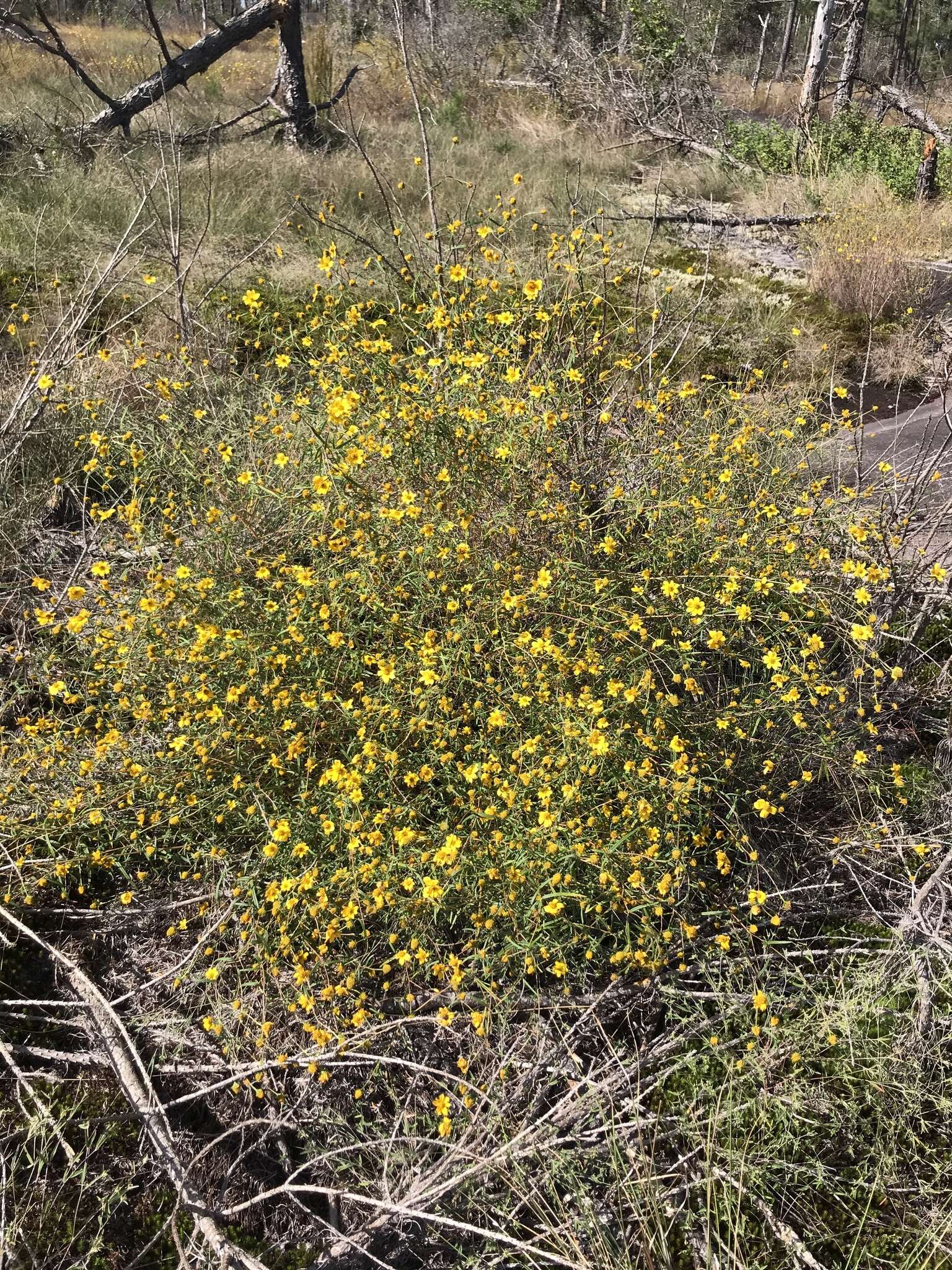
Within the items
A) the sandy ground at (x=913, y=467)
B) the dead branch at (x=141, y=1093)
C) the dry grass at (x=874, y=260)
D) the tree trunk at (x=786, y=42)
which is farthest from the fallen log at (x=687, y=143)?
the tree trunk at (x=786, y=42)

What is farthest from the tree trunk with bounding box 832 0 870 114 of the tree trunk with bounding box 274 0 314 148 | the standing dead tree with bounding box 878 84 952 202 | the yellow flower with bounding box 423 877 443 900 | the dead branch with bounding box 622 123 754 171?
the yellow flower with bounding box 423 877 443 900

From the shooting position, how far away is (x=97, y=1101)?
2148 mm

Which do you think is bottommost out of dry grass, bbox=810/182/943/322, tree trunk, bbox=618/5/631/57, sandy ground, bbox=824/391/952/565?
sandy ground, bbox=824/391/952/565

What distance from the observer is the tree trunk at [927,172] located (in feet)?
27.7

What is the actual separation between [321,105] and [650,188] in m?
3.58

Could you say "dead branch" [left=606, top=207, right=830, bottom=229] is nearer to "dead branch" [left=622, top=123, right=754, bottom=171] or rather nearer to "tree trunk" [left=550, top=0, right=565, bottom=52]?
"dead branch" [left=622, top=123, right=754, bottom=171]

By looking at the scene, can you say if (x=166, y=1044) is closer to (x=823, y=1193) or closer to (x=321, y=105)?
(x=823, y=1193)

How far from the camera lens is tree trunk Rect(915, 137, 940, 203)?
27.7 feet

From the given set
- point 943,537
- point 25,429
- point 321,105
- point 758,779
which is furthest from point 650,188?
point 758,779

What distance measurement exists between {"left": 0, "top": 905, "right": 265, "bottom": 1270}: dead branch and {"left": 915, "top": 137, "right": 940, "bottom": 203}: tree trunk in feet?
32.7

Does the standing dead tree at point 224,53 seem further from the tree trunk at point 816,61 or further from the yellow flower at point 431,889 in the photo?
the yellow flower at point 431,889

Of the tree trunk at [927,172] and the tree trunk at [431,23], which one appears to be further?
the tree trunk at [431,23]

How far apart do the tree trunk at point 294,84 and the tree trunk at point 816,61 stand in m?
6.28

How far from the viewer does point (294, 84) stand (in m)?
8.11
